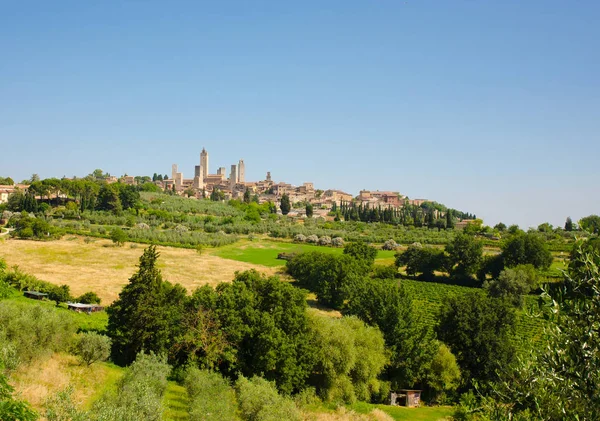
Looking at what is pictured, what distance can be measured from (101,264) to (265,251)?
30050 millimetres

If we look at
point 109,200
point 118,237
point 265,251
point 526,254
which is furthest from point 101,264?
point 526,254

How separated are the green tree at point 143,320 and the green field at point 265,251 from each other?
4424cm

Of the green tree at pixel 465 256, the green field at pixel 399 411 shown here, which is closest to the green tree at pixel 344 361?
the green field at pixel 399 411

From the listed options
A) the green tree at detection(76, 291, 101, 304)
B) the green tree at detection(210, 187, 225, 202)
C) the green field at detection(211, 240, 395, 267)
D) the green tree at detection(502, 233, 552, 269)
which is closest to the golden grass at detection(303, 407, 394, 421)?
the green tree at detection(76, 291, 101, 304)

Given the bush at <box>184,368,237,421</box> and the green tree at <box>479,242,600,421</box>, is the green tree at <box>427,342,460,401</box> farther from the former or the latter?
the green tree at <box>479,242,600,421</box>

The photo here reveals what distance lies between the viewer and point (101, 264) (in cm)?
6084

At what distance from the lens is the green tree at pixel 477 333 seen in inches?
1187

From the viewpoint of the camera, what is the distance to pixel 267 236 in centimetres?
10069

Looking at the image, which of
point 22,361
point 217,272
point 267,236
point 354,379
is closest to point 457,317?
point 354,379

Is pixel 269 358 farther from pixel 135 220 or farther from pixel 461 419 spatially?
pixel 135 220

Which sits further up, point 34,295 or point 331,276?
point 331,276

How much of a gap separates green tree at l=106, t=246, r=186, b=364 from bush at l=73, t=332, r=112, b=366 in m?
1.82

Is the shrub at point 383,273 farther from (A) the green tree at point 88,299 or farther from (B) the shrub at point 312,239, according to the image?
(A) the green tree at point 88,299

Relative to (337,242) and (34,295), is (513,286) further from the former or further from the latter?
(34,295)
